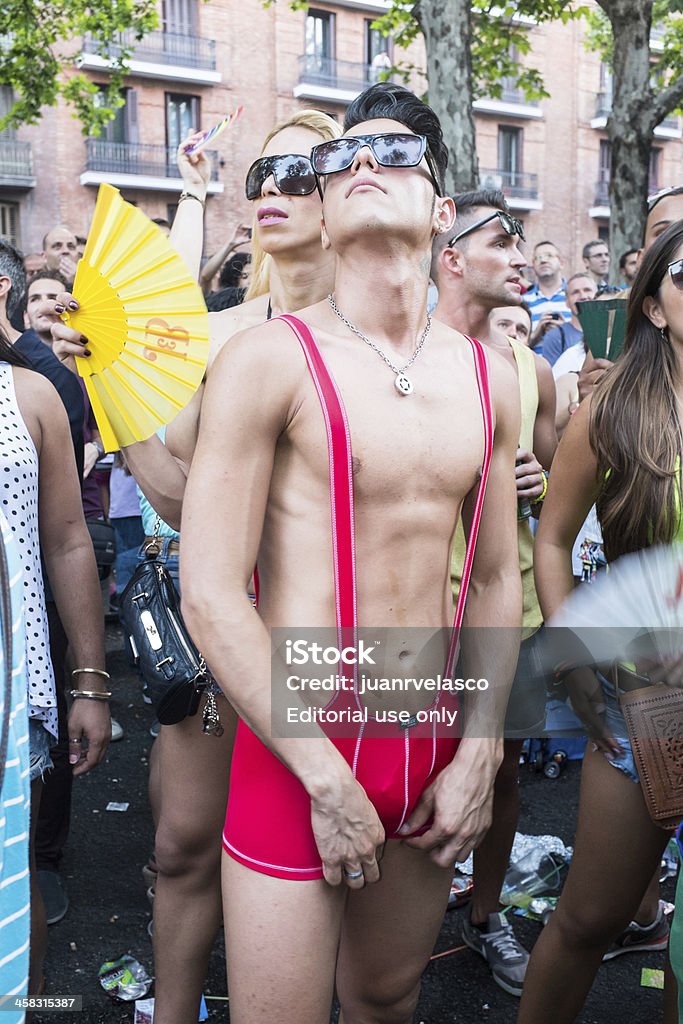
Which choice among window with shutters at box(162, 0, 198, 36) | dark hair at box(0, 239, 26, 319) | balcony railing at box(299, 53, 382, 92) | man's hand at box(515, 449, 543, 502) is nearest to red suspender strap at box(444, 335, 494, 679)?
man's hand at box(515, 449, 543, 502)

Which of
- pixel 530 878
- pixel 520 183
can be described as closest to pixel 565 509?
pixel 530 878

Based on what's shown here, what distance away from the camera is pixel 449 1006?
318 cm

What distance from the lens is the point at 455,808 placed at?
199 centimetres

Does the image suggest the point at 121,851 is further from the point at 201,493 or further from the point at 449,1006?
the point at 201,493

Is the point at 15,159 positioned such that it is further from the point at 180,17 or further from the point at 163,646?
the point at 163,646

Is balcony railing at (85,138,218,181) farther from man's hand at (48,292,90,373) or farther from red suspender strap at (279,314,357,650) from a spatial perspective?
red suspender strap at (279,314,357,650)

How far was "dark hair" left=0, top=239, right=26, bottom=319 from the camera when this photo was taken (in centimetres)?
326

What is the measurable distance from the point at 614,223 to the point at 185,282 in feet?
33.8

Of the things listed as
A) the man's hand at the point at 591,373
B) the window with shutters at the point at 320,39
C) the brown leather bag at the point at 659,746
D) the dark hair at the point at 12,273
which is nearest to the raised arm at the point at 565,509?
the brown leather bag at the point at 659,746

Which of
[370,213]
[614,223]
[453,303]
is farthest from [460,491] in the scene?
[614,223]

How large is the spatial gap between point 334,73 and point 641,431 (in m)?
31.8

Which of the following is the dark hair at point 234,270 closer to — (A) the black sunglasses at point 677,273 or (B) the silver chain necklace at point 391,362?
(A) the black sunglasses at point 677,273

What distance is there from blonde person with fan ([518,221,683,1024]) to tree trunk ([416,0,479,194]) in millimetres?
5741

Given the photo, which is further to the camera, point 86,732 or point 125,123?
point 125,123
